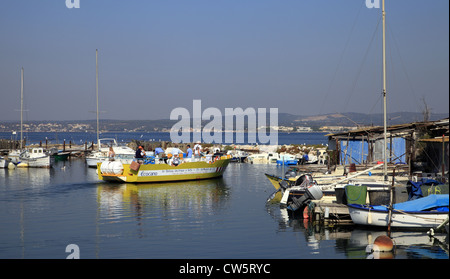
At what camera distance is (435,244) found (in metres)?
18.7

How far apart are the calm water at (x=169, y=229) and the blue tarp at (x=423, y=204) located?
940mm

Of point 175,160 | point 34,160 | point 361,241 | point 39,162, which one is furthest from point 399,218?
point 34,160

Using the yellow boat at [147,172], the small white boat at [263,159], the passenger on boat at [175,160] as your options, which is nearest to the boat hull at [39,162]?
the yellow boat at [147,172]

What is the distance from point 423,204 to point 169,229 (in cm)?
999

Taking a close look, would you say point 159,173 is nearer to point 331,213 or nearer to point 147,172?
point 147,172

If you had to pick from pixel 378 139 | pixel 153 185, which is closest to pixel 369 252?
pixel 378 139

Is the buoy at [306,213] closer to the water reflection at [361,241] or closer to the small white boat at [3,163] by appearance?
the water reflection at [361,241]

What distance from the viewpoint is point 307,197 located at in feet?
80.0

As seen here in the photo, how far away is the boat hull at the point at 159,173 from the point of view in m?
38.2

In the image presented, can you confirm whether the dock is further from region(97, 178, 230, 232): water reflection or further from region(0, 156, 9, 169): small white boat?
region(0, 156, 9, 169): small white boat

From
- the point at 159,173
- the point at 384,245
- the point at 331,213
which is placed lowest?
the point at 384,245

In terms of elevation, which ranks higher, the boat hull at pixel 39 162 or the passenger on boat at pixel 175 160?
the passenger on boat at pixel 175 160

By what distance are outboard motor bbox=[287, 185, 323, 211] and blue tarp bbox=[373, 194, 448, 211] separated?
3.75m
